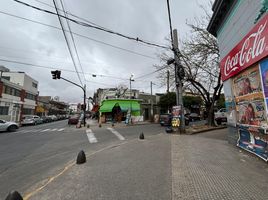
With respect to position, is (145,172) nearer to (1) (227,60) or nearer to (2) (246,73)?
(2) (246,73)

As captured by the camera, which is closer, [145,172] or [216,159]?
[145,172]

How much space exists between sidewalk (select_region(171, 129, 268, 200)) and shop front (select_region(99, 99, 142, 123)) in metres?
22.7

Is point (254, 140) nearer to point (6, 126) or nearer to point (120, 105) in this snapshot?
point (6, 126)

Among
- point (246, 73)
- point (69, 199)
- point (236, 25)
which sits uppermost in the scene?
point (236, 25)

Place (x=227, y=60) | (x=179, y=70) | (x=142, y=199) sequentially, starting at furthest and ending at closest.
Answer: (x=179, y=70) < (x=227, y=60) < (x=142, y=199)

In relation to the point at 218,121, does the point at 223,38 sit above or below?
above

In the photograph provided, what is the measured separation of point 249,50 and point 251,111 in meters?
2.19

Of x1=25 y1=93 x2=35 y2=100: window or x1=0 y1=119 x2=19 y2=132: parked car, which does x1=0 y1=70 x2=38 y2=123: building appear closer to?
x1=25 y1=93 x2=35 y2=100: window

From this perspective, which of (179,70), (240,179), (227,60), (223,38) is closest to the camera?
(240,179)

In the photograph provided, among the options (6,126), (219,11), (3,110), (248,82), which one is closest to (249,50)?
(248,82)

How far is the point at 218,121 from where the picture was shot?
2195cm

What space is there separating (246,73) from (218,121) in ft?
55.7

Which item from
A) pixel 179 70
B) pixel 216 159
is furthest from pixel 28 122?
pixel 216 159

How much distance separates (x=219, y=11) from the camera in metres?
8.66
